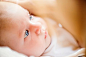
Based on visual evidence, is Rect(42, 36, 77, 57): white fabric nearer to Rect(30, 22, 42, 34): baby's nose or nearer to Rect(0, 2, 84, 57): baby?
Rect(0, 2, 84, 57): baby

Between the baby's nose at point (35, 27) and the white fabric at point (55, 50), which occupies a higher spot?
the baby's nose at point (35, 27)

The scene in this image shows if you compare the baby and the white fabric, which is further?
the white fabric

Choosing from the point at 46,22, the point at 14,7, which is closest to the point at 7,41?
the point at 14,7

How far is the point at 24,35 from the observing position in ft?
1.89

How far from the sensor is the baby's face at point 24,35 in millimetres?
532

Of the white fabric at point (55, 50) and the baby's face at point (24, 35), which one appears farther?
the white fabric at point (55, 50)

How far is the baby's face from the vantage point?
53 cm

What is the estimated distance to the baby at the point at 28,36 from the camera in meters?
0.52

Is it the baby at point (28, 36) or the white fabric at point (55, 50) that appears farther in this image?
the white fabric at point (55, 50)

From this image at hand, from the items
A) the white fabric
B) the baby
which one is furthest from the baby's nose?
Answer: the white fabric

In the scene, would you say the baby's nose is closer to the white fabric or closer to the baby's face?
the baby's face

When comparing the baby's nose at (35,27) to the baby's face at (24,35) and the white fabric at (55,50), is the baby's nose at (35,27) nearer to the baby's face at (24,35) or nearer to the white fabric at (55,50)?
the baby's face at (24,35)

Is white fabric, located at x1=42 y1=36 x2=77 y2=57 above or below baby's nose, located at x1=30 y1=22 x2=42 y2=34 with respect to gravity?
below

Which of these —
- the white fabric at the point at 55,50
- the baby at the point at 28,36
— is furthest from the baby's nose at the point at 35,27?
the white fabric at the point at 55,50
